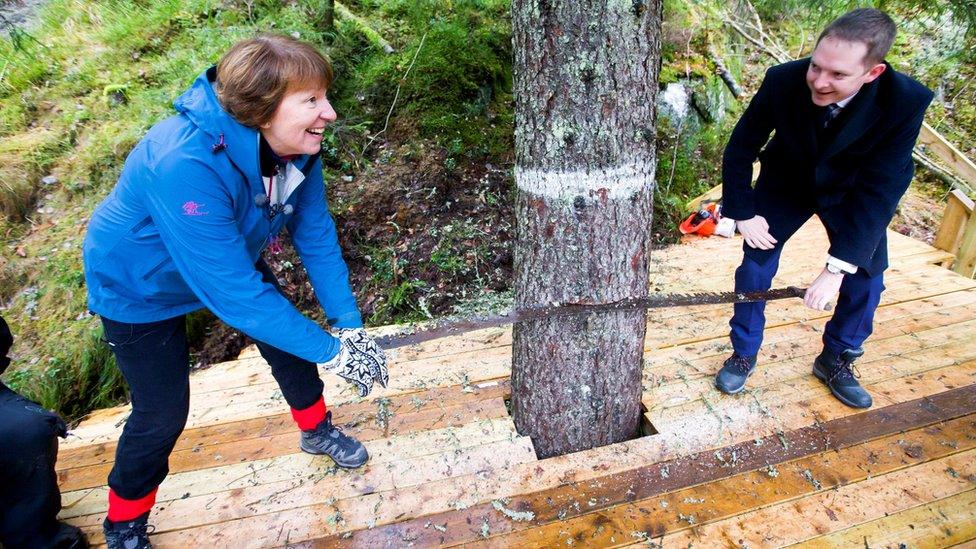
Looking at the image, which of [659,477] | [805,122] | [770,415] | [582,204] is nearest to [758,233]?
[805,122]

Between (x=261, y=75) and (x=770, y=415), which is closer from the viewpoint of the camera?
(x=261, y=75)

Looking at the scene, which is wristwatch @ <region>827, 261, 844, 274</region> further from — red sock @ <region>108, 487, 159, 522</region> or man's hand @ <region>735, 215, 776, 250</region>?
red sock @ <region>108, 487, 159, 522</region>

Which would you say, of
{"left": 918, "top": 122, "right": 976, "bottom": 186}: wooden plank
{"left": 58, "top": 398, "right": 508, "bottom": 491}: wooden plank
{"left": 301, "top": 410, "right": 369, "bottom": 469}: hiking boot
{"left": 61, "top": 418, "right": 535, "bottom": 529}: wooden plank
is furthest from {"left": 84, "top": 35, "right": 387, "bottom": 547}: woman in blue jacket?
{"left": 918, "top": 122, "right": 976, "bottom": 186}: wooden plank

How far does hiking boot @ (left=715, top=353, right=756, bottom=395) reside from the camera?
8.61 feet

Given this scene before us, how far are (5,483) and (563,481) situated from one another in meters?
2.11

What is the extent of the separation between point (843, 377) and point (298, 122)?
272cm

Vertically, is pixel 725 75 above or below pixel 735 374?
above

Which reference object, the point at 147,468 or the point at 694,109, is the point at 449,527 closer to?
the point at 147,468

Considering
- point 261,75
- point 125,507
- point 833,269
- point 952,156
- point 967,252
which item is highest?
point 261,75

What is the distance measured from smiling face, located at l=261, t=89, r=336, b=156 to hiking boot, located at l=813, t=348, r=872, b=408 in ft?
8.52

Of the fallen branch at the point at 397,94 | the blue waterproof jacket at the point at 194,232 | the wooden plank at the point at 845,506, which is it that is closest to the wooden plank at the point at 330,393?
the blue waterproof jacket at the point at 194,232

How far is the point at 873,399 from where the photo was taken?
2.57 meters

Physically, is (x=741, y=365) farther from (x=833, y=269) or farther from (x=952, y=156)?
(x=952, y=156)

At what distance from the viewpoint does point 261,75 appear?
1512 millimetres
